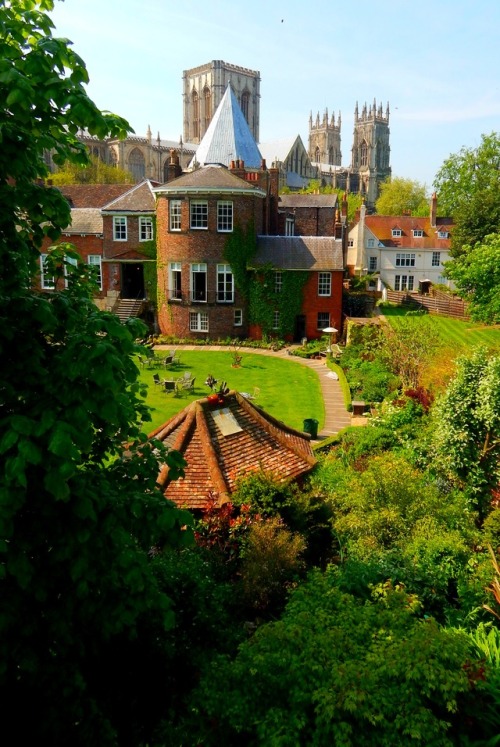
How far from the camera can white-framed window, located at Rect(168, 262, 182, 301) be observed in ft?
141

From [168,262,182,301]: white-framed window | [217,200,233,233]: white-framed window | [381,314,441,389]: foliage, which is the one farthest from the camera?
[168,262,182,301]: white-framed window

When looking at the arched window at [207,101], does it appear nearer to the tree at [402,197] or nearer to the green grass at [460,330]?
the tree at [402,197]

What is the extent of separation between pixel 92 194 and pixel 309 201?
1844 centimetres

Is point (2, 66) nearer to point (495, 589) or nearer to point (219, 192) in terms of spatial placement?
point (495, 589)

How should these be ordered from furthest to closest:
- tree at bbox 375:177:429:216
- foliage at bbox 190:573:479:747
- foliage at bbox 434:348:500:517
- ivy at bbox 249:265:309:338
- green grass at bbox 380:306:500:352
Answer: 1. tree at bbox 375:177:429:216
2. ivy at bbox 249:265:309:338
3. green grass at bbox 380:306:500:352
4. foliage at bbox 434:348:500:517
5. foliage at bbox 190:573:479:747

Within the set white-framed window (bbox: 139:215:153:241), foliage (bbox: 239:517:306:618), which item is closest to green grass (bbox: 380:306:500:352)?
white-framed window (bbox: 139:215:153:241)

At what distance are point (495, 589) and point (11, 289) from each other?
832cm

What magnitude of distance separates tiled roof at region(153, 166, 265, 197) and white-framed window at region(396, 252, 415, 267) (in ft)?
83.5

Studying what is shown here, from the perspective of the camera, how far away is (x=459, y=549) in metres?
11.0

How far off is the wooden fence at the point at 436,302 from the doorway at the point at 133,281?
2214cm

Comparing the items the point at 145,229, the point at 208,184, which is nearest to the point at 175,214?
the point at 208,184

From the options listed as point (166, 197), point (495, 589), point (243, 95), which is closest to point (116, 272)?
point (166, 197)

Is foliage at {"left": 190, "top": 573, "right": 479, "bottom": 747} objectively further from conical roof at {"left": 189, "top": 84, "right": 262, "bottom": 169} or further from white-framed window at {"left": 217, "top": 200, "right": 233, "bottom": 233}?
conical roof at {"left": 189, "top": 84, "right": 262, "bottom": 169}

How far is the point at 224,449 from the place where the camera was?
47.7 ft
